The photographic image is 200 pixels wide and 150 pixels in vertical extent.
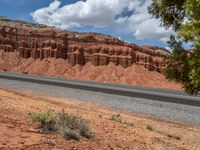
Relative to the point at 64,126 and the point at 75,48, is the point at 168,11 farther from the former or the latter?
the point at 75,48

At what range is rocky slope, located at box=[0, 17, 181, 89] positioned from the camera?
327ft

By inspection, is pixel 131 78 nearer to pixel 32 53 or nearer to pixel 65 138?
pixel 32 53

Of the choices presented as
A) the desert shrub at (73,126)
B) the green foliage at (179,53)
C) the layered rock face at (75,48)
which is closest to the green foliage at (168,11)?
the green foliage at (179,53)

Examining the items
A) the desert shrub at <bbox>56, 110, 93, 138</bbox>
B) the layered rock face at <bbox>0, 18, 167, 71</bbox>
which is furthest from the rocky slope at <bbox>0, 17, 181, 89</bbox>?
the desert shrub at <bbox>56, 110, 93, 138</bbox>

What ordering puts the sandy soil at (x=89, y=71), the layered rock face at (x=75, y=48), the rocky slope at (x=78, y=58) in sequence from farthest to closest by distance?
the layered rock face at (x=75, y=48), the rocky slope at (x=78, y=58), the sandy soil at (x=89, y=71)

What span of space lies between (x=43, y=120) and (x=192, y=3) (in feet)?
20.0

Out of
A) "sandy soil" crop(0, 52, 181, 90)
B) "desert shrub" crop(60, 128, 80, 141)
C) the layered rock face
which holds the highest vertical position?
the layered rock face

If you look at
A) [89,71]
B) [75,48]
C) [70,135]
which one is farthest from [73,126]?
[75,48]

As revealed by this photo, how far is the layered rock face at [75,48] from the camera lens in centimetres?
10806

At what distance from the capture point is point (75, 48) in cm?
11362

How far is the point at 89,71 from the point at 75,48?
12671 millimetres

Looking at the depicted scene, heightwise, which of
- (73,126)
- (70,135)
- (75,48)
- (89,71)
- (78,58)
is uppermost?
(75,48)

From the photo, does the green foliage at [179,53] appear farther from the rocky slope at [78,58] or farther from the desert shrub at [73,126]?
the rocky slope at [78,58]

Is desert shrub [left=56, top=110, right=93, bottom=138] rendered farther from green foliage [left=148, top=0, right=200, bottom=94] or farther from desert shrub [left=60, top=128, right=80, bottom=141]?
green foliage [left=148, top=0, right=200, bottom=94]
